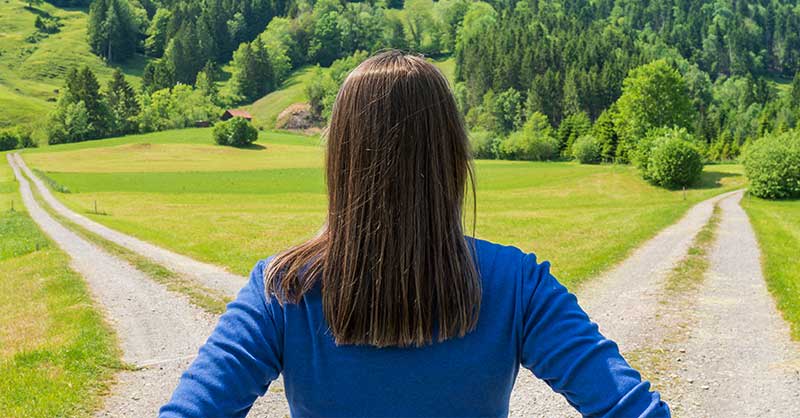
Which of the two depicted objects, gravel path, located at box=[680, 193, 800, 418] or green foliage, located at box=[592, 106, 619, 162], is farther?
green foliage, located at box=[592, 106, 619, 162]

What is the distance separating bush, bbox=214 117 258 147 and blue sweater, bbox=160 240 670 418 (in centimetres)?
11588

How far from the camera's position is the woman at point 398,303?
198 centimetres

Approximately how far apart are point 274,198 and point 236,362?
195 ft

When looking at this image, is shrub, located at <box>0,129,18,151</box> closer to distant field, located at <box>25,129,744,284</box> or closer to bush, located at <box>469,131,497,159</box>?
distant field, located at <box>25,129,744,284</box>

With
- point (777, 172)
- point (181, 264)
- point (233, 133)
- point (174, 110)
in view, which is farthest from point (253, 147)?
point (181, 264)

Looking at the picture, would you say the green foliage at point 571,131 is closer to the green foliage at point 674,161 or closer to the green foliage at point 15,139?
the green foliage at point 674,161

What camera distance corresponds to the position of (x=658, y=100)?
8712 cm

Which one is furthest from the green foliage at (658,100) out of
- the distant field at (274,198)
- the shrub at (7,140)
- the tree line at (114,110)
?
the shrub at (7,140)

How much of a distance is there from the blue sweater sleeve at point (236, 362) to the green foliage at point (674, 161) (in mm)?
74679

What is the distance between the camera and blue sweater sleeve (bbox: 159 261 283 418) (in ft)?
6.14

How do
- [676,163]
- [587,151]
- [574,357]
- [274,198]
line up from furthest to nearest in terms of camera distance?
[587,151]
[676,163]
[274,198]
[574,357]

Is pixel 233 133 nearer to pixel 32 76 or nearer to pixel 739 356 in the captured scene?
pixel 32 76

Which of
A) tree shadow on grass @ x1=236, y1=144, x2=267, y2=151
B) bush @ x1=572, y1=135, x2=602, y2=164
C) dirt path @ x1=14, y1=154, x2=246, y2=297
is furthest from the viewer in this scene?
tree shadow on grass @ x1=236, y1=144, x2=267, y2=151

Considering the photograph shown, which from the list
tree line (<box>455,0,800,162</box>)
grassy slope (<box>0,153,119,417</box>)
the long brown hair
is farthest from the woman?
tree line (<box>455,0,800,162</box>)
